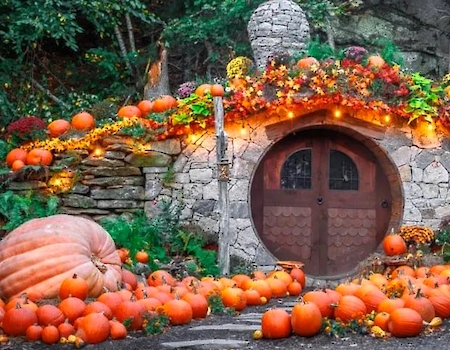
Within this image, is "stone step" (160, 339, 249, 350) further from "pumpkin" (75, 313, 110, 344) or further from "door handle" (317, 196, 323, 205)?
"door handle" (317, 196, 323, 205)

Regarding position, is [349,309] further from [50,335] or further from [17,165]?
[17,165]

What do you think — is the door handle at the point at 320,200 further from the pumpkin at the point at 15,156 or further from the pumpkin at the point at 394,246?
the pumpkin at the point at 15,156

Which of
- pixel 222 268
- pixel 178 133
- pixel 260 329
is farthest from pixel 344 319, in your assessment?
pixel 178 133

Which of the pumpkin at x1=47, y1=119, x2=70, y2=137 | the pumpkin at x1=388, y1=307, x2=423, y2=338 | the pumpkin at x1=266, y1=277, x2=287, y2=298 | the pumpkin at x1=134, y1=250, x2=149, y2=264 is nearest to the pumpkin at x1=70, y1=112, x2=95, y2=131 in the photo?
the pumpkin at x1=47, y1=119, x2=70, y2=137

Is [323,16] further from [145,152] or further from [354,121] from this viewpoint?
[145,152]

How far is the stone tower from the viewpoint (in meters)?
10.1

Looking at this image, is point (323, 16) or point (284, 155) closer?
point (284, 155)

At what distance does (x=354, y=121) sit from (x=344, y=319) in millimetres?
4839

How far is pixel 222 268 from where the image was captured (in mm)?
8500

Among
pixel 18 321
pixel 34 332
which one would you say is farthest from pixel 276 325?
pixel 18 321

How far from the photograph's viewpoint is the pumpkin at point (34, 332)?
5.42 meters

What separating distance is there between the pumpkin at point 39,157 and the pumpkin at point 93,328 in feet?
14.0

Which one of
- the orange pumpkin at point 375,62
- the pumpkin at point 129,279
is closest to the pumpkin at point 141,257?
the pumpkin at point 129,279

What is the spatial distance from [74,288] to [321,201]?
4.93m
